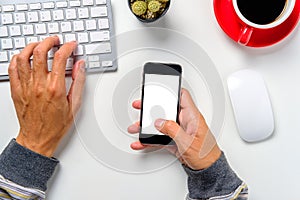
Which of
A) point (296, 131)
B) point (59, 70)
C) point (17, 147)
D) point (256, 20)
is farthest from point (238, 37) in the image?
point (17, 147)

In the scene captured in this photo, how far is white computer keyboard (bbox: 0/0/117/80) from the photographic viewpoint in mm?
809

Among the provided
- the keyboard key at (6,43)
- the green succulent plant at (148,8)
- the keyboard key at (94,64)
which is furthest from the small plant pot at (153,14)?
the keyboard key at (6,43)

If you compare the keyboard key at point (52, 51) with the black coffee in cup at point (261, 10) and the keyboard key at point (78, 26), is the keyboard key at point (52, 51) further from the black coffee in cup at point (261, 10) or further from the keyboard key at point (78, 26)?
the black coffee in cup at point (261, 10)

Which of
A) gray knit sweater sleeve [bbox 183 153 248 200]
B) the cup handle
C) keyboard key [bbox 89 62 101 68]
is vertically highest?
the cup handle

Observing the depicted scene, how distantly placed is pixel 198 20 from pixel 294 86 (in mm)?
204

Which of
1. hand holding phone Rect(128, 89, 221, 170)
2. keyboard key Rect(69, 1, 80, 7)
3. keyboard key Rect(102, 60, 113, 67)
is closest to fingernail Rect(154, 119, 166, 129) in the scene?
hand holding phone Rect(128, 89, 221, 170)

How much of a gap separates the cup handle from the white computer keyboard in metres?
0.22

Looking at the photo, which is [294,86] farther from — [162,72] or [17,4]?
[17,4]

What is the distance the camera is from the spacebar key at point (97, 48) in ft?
2.68

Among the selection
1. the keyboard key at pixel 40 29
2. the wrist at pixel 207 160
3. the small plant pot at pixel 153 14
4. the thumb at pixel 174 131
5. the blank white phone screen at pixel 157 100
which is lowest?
the wrist at pixel 207 160

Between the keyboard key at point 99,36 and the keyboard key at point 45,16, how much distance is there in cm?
7

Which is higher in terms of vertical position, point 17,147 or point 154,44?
point 154,44

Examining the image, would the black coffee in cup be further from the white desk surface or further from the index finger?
the index finger

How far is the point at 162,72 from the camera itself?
82 cm
